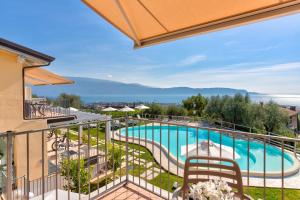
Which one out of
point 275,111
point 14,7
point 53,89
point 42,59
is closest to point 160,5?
point 42,59

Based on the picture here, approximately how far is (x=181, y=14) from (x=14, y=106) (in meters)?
6.94

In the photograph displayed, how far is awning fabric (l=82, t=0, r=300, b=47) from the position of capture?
2.17 metres

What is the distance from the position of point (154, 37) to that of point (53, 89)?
161 meters

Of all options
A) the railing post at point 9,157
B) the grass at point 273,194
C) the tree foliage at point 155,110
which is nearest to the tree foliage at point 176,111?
the tree foliage at point 155,110

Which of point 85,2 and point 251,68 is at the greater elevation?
point 251,68

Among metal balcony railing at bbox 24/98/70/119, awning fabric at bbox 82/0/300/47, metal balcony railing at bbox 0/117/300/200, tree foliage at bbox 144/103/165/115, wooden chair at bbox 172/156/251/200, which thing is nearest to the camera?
wooden chair at bbox 172/156/251/200

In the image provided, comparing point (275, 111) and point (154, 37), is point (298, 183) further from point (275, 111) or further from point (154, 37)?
point (275, 111)

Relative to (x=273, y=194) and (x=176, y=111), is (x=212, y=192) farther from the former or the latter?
(x=176, y=111)

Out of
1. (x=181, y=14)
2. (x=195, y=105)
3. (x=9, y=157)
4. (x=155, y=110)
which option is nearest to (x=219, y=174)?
(x=181, y=14)

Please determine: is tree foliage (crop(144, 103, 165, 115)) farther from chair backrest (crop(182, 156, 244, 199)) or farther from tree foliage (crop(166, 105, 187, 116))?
chair backrest (crop(182, 156, 244, 199))

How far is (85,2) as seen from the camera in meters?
2.56

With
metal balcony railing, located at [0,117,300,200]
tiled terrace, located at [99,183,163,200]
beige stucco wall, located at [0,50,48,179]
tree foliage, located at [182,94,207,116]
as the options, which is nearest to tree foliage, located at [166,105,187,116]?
tree foliage, located at [182,94,207,116]

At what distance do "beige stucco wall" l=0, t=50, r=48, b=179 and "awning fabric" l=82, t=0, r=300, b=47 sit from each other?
5556mm

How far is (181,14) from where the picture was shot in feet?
8.46
